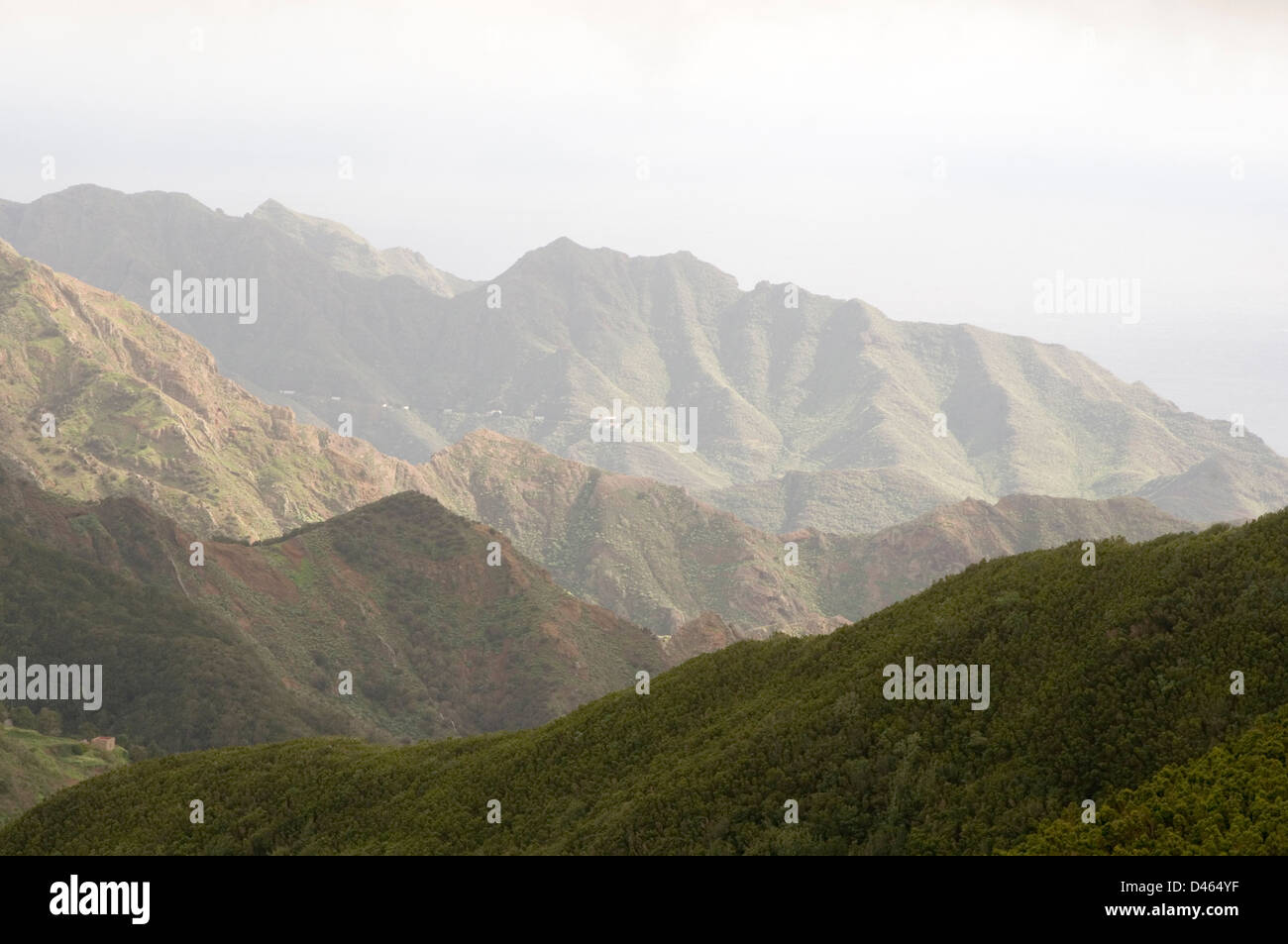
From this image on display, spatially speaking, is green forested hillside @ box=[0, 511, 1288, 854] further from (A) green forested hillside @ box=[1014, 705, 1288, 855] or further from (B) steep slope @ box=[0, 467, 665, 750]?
(B) steep slope @ box=[0, 467, 665, 750]

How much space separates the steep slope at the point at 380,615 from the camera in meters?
122

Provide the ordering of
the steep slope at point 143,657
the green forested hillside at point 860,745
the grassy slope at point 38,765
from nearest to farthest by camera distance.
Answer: the green forested hillside at point 860,745
the grassy slope at point 38,765
the steep slope at point 143,657

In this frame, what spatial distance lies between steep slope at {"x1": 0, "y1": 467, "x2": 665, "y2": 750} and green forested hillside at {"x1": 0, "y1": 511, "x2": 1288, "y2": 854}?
78592 mm

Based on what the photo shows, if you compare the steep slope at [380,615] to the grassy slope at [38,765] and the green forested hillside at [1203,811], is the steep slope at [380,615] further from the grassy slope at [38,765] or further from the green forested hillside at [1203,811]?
the green forested hillside at [1203,811]

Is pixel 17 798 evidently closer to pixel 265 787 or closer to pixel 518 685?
pixel 265 787

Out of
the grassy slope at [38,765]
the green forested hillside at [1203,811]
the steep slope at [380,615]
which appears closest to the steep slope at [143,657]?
the steep slope at [380,615]

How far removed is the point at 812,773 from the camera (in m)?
23.3

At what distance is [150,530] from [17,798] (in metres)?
69.0

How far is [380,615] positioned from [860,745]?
391 feet

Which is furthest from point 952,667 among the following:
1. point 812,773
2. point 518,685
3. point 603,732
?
point 518,685

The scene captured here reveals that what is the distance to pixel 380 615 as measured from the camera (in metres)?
137

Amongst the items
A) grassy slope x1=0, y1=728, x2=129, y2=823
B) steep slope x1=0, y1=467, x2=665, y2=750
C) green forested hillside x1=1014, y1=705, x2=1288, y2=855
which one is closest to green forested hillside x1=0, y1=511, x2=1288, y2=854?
green forested hillside x1=1014, y1=705, x2=1288, y2=855

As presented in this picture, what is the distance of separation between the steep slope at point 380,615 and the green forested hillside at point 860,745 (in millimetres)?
78592

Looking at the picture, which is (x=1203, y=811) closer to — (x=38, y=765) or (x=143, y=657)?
(x=38, y=765)
